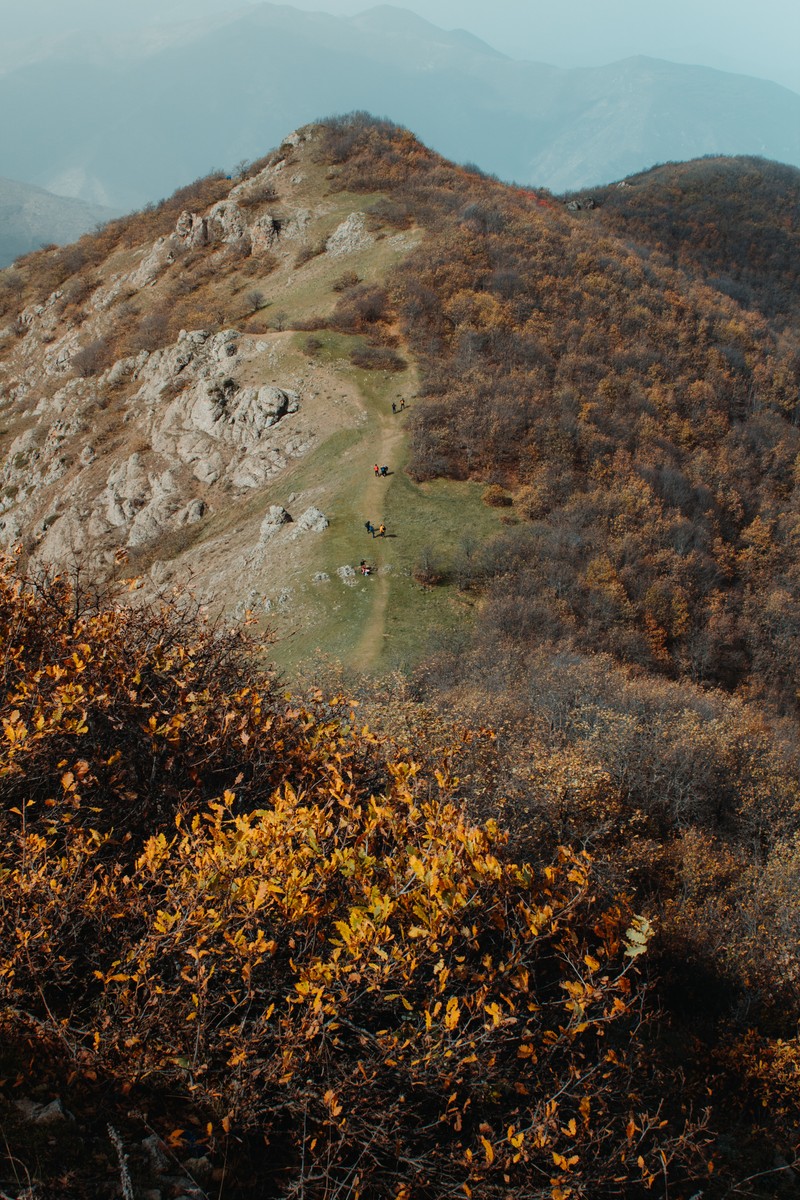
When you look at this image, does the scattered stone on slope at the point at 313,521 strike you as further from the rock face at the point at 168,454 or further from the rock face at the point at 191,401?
the rock face at the point at 168,454

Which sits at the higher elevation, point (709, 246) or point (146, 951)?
point (709, 246)

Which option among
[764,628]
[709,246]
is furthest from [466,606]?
[709,246]

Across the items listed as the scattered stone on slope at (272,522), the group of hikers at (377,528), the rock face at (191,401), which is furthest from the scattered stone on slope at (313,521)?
the group of hikers at (377,528)

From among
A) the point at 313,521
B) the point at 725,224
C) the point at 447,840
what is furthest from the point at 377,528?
the point at 725,224

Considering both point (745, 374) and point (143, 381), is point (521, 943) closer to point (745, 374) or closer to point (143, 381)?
point (143, 381)

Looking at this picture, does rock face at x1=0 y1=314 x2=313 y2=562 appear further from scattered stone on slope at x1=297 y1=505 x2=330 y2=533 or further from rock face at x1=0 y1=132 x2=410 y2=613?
scattered stone on slope at x1=297 y1=505 x2=330 y2=533

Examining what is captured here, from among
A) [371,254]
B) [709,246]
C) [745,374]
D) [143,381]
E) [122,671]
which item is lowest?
[143,381]

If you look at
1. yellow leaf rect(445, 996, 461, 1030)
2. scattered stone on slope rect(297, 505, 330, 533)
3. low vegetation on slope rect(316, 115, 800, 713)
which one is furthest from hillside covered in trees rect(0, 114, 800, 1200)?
scattered stone on slope rect(297, 505, 330, 533)

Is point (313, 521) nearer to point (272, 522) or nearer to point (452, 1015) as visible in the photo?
point (272, 522)
